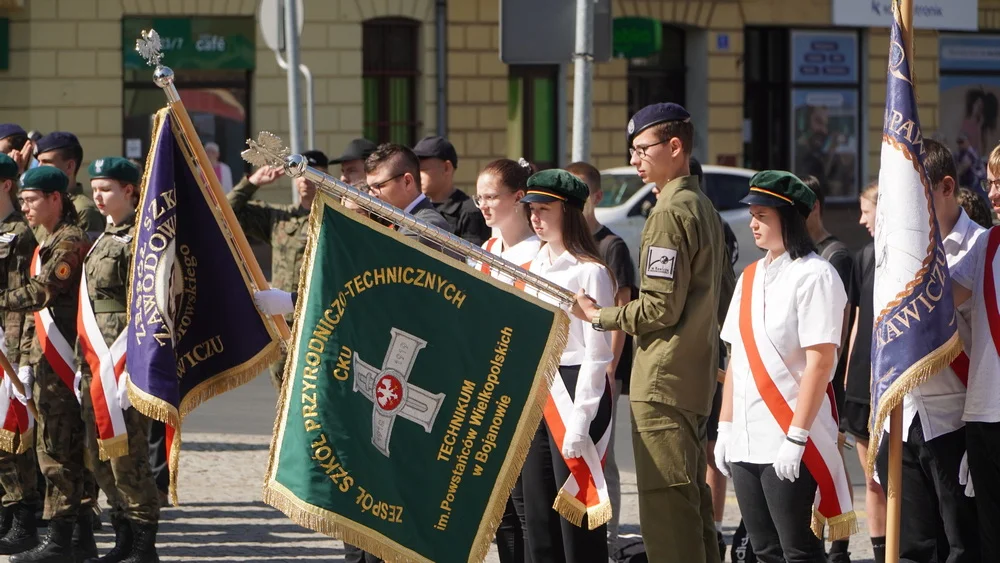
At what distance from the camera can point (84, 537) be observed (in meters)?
7.27

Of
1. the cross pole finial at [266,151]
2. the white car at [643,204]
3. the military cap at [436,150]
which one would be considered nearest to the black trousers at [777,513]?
the cross pole finial at [266,151]

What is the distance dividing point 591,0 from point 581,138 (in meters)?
0.84

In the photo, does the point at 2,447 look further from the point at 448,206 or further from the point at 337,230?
the point at 337,230

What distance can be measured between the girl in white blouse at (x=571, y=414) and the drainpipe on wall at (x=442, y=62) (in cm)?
1731

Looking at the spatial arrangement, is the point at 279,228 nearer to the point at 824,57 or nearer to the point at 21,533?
the point at 21,533

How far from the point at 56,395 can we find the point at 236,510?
143 cm

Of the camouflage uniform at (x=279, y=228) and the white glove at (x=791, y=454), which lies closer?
the white glove at (x=791, y=454)

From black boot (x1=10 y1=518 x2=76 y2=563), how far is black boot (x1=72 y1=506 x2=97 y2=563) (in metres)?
0.03

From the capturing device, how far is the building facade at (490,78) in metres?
21.5

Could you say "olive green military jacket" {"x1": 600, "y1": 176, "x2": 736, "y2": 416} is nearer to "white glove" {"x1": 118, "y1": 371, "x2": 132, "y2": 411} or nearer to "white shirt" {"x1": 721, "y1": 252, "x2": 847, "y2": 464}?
"white shirt" {"x1": 721, "y1": 252, "x2": 847, "y2": 464}

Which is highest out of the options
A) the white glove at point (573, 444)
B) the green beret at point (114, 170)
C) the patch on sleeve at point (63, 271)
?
the green beret at point (114, 170)

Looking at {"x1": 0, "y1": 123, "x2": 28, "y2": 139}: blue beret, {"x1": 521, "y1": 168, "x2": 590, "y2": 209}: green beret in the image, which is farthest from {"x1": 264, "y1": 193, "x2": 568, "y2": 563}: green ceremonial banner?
{"x1": 0, "y1": 123, "x2": 28, "y2": 139}: blue beret

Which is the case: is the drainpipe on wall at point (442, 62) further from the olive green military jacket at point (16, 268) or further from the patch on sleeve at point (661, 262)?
the patch on sleeve at point (661, 262)

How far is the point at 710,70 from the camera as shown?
81.6 ft
